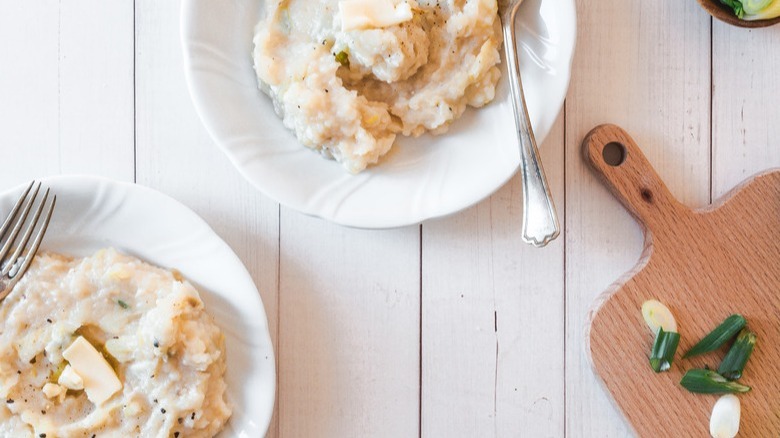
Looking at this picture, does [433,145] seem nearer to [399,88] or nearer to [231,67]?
[399,88]

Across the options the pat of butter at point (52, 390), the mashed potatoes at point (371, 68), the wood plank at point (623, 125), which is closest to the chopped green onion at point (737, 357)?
the wood plank at point (623, 125)

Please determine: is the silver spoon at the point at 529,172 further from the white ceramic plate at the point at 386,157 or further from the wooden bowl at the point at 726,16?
the wooden bowl at the point at 726,16

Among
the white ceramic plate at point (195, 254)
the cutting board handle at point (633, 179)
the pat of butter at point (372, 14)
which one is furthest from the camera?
the cutting board handle at point (633, 179)

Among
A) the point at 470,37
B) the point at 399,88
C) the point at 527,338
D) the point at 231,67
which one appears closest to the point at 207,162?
the point at 231,67

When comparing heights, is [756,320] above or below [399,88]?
below

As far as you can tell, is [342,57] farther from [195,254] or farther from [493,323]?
[493,323]

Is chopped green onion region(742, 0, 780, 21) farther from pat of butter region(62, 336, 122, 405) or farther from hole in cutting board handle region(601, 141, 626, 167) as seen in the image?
pat of butter region(62, 336, 122, 405)

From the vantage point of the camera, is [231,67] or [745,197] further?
[745,197]
